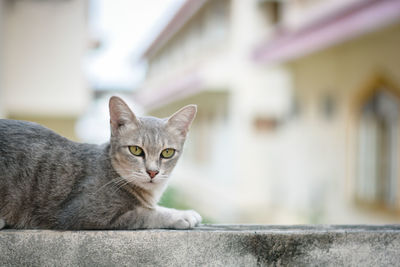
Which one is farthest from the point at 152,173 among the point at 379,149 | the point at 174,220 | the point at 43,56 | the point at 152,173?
the point at 43,56

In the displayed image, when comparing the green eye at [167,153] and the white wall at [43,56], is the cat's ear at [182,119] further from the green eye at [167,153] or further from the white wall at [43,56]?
the white wall at [43,56]

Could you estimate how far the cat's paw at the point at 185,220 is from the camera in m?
2.30

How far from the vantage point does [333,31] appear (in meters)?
6.71

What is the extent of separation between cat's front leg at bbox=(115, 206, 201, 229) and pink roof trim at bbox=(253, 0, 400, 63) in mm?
3903

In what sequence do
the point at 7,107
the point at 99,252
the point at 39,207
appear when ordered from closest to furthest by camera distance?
1. the point at 99,252
2. the point at 39,207
3. the point at 7,107

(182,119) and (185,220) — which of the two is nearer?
(185,220)

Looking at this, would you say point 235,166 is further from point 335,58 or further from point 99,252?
point 99,252

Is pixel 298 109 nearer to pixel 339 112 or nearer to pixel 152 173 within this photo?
pixel 339 112

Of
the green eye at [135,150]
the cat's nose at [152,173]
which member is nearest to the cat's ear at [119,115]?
the green eye at [135,150]

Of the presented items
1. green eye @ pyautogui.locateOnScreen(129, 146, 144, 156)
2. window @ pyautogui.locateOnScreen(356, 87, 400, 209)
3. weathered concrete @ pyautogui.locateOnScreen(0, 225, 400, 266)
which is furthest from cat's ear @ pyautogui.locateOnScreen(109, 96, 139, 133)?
window @ pyautogui.locateOnScreen(356, 87, 400, 209)

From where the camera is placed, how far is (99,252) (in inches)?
81.4

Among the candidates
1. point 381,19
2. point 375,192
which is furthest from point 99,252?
point 375,192

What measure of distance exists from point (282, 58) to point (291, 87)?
1509 millimetres

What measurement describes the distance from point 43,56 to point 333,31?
4055 millimetres
